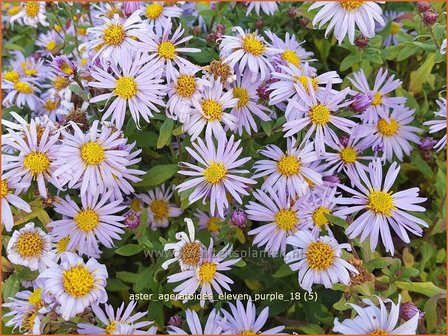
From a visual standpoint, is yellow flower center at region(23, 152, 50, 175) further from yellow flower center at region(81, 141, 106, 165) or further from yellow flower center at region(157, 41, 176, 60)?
yellow flower center at region(157, 41, 176, 60)

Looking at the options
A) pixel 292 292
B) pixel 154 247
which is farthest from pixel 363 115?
pixel 154 247

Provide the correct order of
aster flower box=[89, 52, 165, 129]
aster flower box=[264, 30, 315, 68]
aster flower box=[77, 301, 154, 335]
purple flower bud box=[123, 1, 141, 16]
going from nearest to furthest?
aster flower box=[77, 301, 154, 335], aster flower box=[89, 52, 165, 129], aster flower box=[264, 30, 315, 68], purple flower bud box=[123, 1, 141, 16]

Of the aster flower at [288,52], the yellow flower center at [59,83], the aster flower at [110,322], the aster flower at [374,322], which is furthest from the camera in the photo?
the yellow flower center at [59,83]

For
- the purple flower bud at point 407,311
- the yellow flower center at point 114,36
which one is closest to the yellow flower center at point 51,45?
the yellow flower center at point 114,36

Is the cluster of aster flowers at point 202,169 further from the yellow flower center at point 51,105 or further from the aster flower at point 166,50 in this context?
the yellow flower center at point 51,105

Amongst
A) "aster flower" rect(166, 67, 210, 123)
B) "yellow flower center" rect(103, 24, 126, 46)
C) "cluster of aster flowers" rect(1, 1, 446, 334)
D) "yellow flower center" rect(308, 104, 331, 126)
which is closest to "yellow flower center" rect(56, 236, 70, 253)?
"cluster of aster flowers" rect(1, 1, 446, 334)
